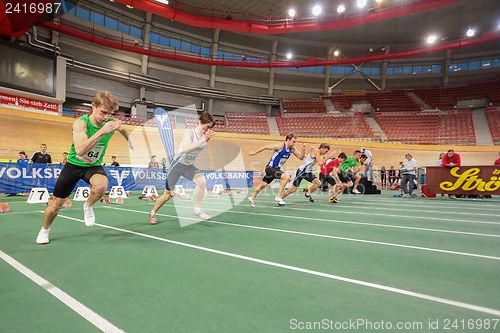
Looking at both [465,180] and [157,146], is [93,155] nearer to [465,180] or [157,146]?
[465,180]

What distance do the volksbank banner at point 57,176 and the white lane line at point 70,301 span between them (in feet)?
31.8

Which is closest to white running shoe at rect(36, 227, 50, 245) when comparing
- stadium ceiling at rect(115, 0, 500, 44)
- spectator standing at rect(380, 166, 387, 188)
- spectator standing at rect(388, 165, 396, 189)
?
spectator standing at rect(388, 165, 396, 189)

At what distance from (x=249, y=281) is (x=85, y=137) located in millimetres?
2616

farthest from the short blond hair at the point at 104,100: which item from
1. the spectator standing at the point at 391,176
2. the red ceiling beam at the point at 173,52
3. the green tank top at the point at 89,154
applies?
the red ceiling beam at the point at 173,52

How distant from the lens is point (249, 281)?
8.03 feet

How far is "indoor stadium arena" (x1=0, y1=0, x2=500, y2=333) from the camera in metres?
2.05

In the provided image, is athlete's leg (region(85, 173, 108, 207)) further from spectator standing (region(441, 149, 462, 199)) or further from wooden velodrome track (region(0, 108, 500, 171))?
wooden velodrome track (region(0, 108, 500, 171))

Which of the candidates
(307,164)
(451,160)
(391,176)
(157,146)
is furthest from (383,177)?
(157,146)

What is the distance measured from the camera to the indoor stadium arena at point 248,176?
2055mm

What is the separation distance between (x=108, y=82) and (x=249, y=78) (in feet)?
52.2

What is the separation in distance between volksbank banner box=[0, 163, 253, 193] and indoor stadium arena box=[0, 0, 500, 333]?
0.07 meters

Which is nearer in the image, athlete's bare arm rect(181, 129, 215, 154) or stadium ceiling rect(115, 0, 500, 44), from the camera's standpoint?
athlete's bare arm rect(181, 129, 215, 154)

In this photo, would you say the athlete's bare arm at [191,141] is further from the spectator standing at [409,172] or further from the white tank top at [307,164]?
the spectator standing at [409,172]

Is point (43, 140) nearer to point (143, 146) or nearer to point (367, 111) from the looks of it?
point (143, 146)
